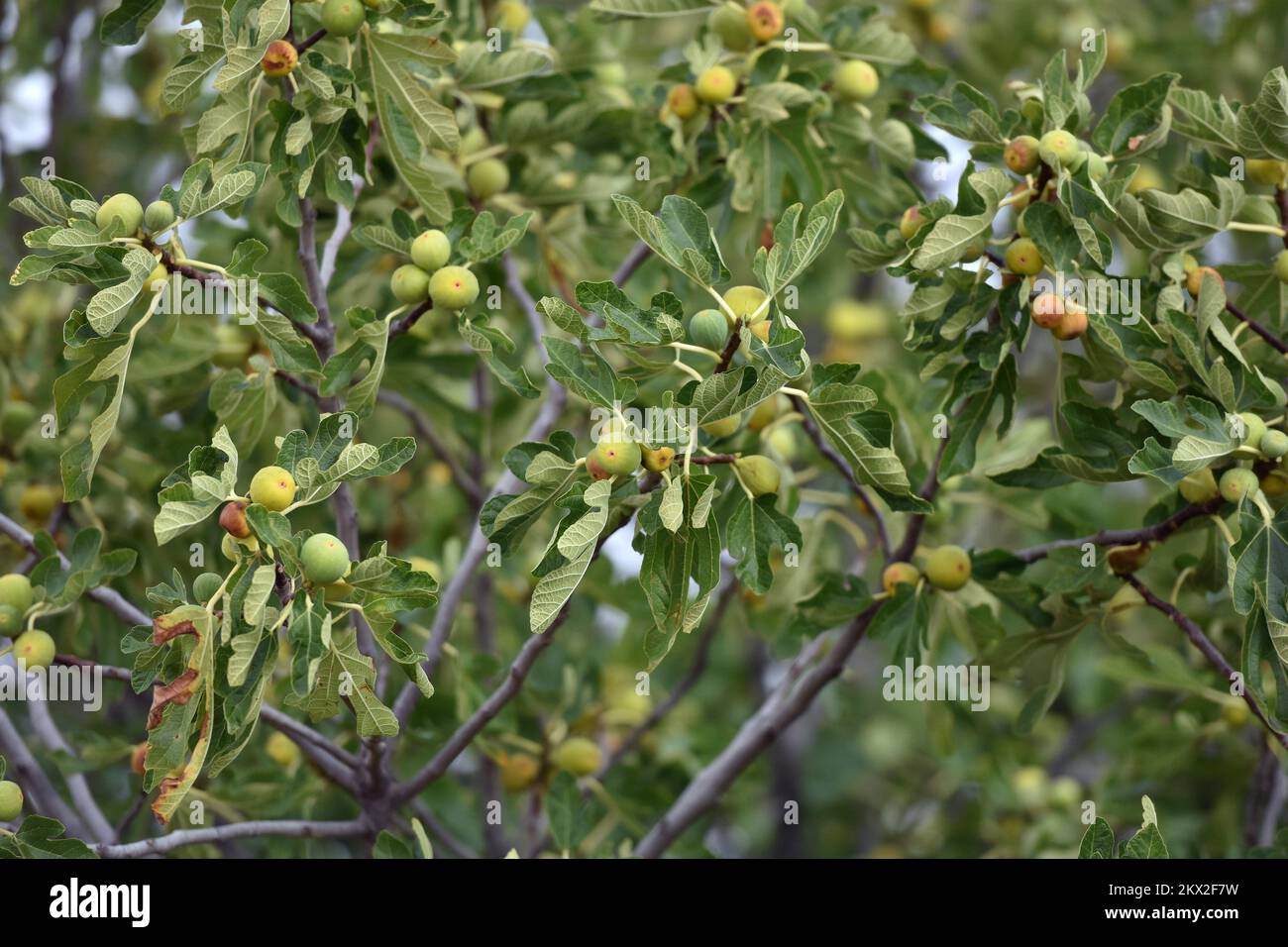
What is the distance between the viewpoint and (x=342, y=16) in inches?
109

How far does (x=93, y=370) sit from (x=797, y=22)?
72.5 inches

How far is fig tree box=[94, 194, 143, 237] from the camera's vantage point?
2.51 metres

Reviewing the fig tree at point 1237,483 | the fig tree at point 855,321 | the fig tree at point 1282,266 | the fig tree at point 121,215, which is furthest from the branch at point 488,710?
the fig tree at point 855,321

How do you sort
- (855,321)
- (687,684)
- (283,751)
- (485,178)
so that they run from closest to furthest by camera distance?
(485,178)
(283,751)
(687,684)
(855,321)

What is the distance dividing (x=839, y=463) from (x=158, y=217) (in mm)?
1487

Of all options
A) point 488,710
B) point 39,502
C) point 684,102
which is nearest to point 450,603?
point 488,710

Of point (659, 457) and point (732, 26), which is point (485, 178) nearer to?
point (732, 26)

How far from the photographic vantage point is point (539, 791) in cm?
408

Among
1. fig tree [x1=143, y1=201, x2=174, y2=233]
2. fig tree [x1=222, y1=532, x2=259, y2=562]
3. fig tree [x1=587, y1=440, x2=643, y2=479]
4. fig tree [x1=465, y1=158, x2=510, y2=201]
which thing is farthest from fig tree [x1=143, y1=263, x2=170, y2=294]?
fig tree [x1=465, y1=158, x2=510, y2=201]

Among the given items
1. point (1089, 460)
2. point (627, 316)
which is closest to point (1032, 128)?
point (1089, 460)

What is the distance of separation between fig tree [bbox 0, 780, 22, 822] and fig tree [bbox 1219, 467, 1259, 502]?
2.36 metres

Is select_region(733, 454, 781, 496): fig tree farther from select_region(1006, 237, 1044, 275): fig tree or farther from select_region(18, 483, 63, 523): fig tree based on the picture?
select_region(18, 483, 63, 523): fig tree

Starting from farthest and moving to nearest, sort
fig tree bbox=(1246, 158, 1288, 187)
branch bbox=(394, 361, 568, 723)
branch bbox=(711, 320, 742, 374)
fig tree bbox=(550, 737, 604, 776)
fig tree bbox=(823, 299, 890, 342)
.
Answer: fig tree bbox=(823, 299, 890, 342)
fig tree bbox=(550, 737, 604, 776)
branch bbox=(394, 361, 568, 723)
fig tree bbox=(1246, 158, 1288, 187)
branch bbox=(711, 320, 742, 374)
